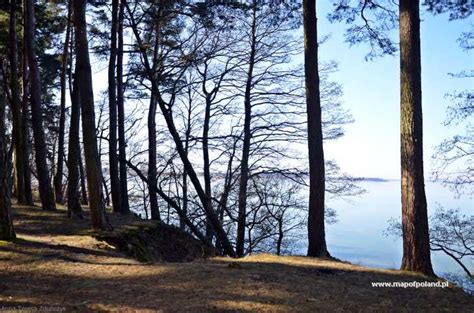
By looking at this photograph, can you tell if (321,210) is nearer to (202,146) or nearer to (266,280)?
(266,280)

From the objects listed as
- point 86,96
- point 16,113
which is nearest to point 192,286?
point 86,96

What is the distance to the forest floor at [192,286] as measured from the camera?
4.46 m

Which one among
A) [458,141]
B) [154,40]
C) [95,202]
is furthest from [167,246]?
[458,141]

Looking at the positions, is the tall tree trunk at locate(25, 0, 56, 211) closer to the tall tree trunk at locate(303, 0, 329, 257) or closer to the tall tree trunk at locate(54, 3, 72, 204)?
the tall tree trunk at locate(54, 3, 72, 204)

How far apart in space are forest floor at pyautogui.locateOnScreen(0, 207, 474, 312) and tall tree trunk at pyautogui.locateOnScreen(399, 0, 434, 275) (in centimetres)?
41

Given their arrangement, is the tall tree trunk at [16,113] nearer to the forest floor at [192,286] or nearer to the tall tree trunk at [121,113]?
the tall tree trunk at [121,113]

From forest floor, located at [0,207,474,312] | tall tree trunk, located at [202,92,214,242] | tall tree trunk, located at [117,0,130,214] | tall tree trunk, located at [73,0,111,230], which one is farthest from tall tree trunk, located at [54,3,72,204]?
forest floor, located at [0,207,474,312]

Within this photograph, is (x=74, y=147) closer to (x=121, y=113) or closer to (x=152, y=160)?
(x=121, y=113)

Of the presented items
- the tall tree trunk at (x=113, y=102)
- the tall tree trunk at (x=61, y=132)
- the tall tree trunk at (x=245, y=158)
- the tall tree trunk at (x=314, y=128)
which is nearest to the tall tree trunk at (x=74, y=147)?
A: the tall tree trunk at (x=113, y=102)

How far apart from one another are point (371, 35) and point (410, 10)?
2.26 meters

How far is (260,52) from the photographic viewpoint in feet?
54.2

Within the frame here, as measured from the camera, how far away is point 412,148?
664 cm

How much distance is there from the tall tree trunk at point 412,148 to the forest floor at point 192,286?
408 mm

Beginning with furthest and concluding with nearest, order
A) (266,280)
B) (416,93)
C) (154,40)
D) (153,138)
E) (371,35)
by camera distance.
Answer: (153,138)
(154,40)
(371,35)
(416,93)
(266,280)
